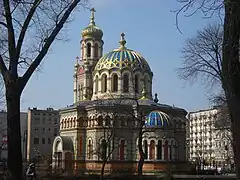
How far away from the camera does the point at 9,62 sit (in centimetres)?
1124

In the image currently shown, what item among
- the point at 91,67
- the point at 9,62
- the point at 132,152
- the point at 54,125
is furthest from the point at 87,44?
the point at 9,62

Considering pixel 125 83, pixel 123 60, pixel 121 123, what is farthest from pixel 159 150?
pixel 123 60

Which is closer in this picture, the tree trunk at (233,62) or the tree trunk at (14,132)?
the tree trunk at (233,62)

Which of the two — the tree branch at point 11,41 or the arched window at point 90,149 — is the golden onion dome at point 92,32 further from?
the tree branch at point 11,41

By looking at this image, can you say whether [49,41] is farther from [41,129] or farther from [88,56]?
[41,129]

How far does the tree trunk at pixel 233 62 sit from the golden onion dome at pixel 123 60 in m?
48.4

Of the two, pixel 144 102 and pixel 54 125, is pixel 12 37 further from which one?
pixel 54 125

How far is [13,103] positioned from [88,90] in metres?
53.0

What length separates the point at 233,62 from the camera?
8773mm

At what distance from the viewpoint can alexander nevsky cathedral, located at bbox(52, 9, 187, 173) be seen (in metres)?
49.8

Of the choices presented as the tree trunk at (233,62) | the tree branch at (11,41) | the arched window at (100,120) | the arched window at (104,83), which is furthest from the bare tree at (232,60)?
the arched window at (104,83)

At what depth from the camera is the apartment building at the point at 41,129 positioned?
91.6 meters

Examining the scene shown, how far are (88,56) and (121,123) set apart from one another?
51.4 feet

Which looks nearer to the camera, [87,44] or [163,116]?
[163,116]
